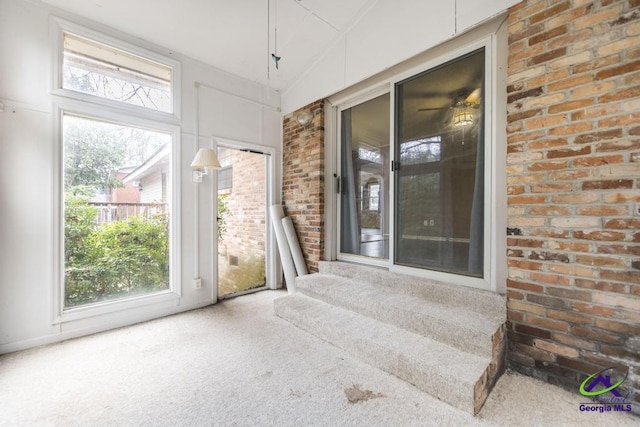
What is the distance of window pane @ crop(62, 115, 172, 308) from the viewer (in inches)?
Answer: 100

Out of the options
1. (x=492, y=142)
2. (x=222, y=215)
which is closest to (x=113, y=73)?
(x=222, y=215)

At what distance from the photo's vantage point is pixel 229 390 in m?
1.76

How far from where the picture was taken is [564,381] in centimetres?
173

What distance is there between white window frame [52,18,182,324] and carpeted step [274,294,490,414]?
1626 mm

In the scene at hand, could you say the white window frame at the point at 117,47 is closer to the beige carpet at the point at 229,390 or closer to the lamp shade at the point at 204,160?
the lamp shade at the point at 204,160

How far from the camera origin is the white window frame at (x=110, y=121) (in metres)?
2.40

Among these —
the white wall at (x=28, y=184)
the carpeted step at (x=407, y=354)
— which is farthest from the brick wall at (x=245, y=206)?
the white wall at (x=28, y=184)

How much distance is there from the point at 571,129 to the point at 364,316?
2.11m

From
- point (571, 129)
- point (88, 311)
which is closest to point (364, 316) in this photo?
point (571, 129)

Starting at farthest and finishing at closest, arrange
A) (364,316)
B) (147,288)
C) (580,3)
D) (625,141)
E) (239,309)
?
(239,309) → (147,288) → (364,316) → (580,3) → (625,141)

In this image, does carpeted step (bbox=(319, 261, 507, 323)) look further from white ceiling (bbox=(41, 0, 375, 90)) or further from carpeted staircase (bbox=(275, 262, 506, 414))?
white ceiling (bbox=(41, 0, 375, 90))

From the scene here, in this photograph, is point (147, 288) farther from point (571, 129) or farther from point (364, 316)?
point (571, 129)

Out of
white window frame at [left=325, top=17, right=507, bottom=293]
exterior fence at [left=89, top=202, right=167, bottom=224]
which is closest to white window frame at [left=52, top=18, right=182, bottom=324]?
exterior fence at [left=89, top=202, right=167, bottom=224]

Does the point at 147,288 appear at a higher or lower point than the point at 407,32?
lower
